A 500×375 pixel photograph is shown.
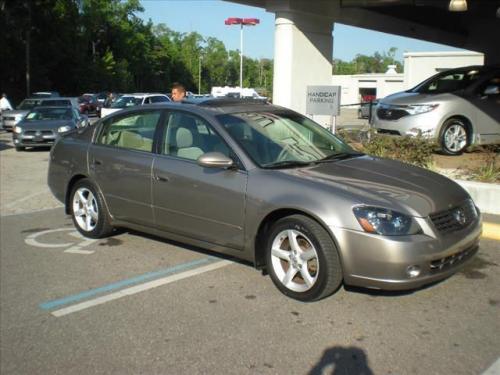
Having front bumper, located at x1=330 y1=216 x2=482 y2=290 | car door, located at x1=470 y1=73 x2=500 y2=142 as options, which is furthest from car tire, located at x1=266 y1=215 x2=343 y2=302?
car door, located at x1=470 y1=73 x2=500 y2=142

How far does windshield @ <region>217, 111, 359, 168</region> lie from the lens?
5.10 m

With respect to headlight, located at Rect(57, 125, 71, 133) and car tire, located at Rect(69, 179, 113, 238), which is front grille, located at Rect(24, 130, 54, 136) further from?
car tire, located at Rect(69, 179, 113, 238)

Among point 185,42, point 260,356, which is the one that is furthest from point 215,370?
point 185,42

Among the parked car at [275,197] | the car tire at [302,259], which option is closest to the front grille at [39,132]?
the parked car at [275,197]

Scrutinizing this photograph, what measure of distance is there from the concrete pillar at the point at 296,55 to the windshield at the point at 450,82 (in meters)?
2.59

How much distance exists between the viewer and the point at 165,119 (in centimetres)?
576

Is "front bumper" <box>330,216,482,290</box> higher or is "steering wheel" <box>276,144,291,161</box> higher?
"steering wheel" <box>276,144,291,161</box>

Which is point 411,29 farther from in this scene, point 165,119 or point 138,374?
point 138,374

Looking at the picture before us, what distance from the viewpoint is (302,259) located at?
14.8 feet

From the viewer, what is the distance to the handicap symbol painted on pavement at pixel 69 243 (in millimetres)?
6272

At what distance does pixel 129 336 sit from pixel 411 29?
17634mm

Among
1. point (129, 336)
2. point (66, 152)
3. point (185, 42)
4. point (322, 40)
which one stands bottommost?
point (129, 336)

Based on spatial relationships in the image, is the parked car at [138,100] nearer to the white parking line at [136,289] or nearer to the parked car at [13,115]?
the parked car at [13,115]

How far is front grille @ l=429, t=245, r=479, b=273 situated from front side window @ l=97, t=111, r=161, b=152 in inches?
116
